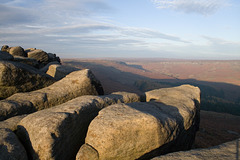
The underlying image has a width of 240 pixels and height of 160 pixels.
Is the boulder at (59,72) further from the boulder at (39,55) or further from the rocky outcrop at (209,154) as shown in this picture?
the rocky outcrop at (209,154)

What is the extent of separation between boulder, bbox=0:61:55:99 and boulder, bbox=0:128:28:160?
17.3 ft

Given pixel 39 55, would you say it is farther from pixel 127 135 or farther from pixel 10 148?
pixel 127 135

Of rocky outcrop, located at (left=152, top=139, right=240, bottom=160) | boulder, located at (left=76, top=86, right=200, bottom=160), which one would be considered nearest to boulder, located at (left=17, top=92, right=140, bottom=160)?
boulder, located at (left=76, top=86, right=200, bottom=160)

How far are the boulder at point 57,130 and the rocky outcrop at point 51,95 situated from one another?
84.9 inches

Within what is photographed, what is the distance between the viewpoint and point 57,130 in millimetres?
6141

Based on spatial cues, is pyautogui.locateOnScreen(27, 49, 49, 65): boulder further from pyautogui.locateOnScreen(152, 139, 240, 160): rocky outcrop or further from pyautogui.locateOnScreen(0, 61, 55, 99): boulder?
pyautogui.locateOnScreen(152, 139, 240, 160): rocky outcrop

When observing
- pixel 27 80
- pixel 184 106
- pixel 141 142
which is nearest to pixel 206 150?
pixel 141 142

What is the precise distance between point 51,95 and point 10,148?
481 centimetres

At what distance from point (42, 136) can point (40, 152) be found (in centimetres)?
57

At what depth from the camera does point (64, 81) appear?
11.1 meters

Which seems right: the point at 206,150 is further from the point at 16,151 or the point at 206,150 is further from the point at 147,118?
the point at 16,151

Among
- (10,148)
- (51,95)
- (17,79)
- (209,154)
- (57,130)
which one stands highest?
(17,79)

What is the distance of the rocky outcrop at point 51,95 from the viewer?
859 cm

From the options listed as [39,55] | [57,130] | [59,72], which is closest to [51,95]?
[57,130]
